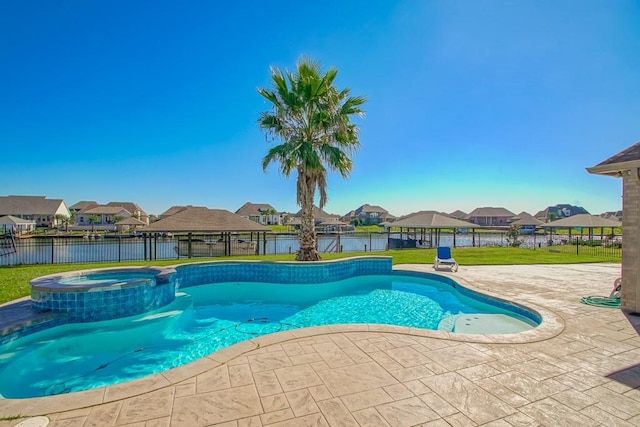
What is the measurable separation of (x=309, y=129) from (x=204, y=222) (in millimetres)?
7866

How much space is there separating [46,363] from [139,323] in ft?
5.75

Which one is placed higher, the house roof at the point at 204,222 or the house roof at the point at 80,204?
the house roof at the point at 80,204

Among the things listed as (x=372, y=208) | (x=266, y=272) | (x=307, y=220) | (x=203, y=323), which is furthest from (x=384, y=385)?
(x=372, y=208)

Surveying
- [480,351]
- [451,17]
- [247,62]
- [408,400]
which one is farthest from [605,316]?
[247,62]

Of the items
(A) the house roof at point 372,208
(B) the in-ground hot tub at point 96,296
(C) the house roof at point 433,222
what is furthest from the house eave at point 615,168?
(A) the house roof at point 372,208

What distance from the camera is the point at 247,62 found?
11359 mm

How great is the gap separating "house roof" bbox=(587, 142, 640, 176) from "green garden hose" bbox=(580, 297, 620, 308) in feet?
8.96

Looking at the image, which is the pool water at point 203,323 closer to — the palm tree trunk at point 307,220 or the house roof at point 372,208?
the palm tree trunk at point 307,220

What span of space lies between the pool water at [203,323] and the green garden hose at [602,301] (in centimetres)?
173

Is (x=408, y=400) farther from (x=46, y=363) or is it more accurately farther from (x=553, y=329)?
(x=46, y=363)

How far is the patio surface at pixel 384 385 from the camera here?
2.38 metres

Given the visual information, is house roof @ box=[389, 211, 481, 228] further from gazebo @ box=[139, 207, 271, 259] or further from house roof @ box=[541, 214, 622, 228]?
gazebo @ box=[139, 207, 271, 259]

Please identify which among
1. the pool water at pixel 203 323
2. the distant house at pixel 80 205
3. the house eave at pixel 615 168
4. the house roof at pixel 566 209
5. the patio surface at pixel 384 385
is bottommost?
the pool water at pixel 203 323

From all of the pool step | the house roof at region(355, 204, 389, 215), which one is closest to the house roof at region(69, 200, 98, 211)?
the house roof at region(355, 204, 389, 215)
